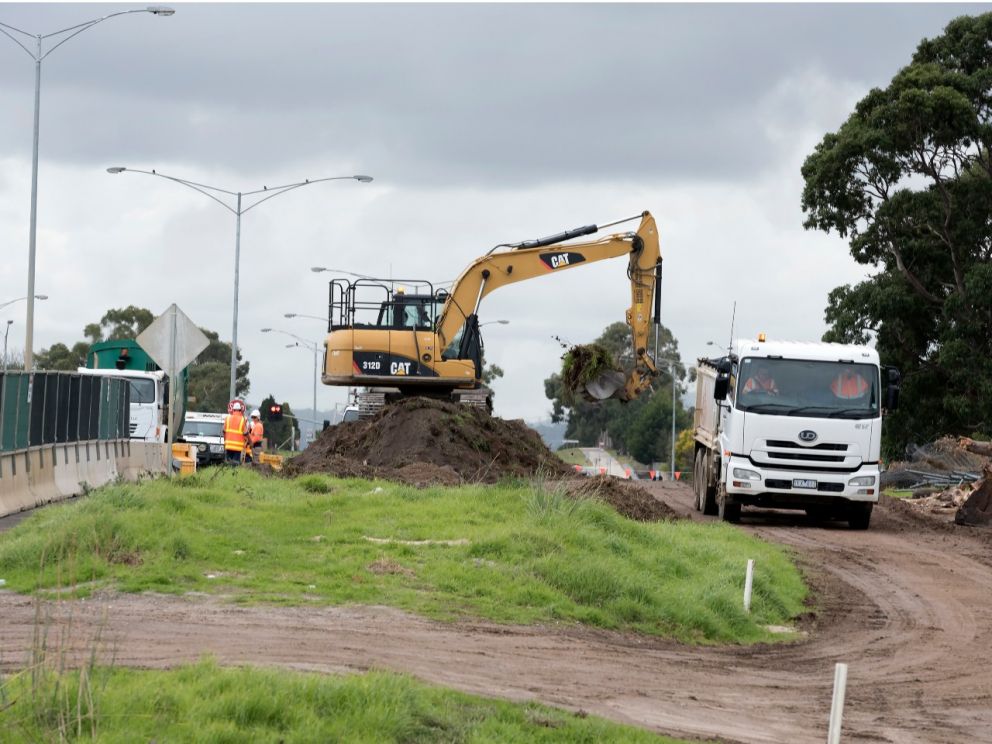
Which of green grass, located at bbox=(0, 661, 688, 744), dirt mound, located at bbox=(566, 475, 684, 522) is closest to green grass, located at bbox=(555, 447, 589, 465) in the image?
dirt mound, located at bbox=(566, 475, 684, 522)

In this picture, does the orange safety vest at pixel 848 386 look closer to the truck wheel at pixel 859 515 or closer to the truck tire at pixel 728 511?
the truck wheel at pixel 859 515

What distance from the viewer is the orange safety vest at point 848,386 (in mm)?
26609

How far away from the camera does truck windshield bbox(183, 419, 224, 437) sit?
149 ft

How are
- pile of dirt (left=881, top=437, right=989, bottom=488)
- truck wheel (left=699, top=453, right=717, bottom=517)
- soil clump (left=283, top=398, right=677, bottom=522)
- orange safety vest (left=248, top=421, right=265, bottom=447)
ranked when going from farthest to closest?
pile of dirt (left=881, top=437, right=989, bottom=488) < orange safety vest (left=248, top=421, right=265, bottom=447) < truck wheel (left=699, top=453, right=717, bottom=517) < soil clump (left=283, top=398, right=677, bottom=522)

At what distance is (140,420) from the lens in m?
37.6

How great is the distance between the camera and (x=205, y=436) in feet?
150

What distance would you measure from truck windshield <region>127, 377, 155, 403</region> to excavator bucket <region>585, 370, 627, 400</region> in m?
13.5

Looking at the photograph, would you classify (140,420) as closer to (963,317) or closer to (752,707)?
(963,317)

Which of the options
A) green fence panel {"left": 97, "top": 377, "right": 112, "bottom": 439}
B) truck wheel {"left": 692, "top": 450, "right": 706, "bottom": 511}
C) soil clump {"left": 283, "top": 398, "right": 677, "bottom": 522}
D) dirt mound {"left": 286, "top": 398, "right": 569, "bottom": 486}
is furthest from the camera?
truck wheel {"left": 692, "top": 450, "right": 706, "bottom": 511}

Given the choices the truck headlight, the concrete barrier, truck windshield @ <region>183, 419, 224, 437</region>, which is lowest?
the concrete barrier

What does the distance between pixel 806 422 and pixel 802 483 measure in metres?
1.10

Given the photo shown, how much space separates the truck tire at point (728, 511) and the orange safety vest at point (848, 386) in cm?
283

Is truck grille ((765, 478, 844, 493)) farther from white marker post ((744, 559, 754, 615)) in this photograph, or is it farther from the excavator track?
white marker post ((744, 559, 754, 615))

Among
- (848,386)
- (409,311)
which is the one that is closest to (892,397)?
(848,386)
